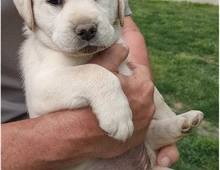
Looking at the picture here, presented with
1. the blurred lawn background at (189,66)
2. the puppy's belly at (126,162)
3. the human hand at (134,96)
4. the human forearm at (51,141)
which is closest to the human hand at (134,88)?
the human hand at (134,96)

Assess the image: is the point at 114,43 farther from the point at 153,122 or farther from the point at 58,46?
the point at 153,122

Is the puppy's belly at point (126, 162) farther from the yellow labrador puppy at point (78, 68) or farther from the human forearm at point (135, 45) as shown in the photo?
the human forearm at point (135, 45)

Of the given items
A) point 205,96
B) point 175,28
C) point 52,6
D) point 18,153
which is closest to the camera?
point 18,153

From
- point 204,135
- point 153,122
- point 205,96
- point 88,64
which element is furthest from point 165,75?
point 88,64

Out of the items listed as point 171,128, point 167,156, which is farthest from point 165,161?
point 171,128

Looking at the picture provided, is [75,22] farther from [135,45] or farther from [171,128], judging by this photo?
[135,45]

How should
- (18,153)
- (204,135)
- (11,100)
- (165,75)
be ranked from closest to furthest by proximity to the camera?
1. (18,153)
2. (11,100)
3. (204,135)
4. (165,75)
